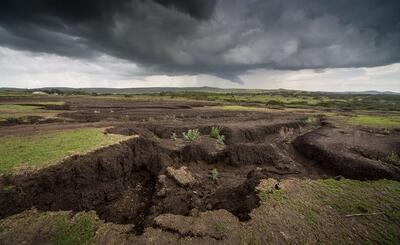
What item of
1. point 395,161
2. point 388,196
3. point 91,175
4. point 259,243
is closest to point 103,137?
point 91,175

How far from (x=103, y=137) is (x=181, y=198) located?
7.11 m

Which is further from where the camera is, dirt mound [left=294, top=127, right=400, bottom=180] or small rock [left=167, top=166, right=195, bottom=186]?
dirt mound [left=294, top=127, right=400, bottom=180]

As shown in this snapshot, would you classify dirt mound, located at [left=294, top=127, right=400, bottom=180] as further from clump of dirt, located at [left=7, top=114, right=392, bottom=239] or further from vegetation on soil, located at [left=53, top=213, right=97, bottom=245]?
vegetation on soil, located at [left=53, top=213, right=97, bottom=245]

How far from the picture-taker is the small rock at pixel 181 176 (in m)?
12.9

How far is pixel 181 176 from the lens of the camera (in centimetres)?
1348

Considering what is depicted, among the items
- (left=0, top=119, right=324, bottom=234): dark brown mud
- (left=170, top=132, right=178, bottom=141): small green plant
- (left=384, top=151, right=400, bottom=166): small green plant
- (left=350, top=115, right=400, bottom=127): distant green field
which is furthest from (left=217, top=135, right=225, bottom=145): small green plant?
(left=350, top=115, right=400, bottom=127): distant green field

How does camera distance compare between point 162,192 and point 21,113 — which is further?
point 21,113

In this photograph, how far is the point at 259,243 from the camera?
793 centimetres

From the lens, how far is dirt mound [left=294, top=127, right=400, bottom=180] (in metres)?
14.1

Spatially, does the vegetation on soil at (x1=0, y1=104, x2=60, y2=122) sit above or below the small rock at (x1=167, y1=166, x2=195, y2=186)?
above

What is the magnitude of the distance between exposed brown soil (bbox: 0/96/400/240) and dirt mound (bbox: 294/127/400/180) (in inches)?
1.9

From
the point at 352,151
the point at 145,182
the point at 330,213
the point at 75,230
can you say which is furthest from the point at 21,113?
the point at 352,151

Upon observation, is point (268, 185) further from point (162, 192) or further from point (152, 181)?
point (152, 181)

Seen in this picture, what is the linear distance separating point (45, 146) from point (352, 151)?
747 inches
